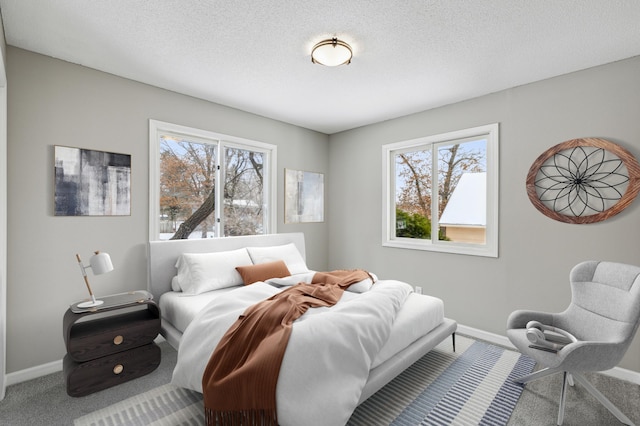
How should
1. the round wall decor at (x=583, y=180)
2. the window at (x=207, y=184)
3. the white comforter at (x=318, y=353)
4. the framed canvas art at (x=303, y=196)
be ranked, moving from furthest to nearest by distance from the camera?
the framed canvas art at (x=303, y=196) < the window at (x=207, y=184) < the round wall decor at (x=583, y=180) < the white comforter at (x=318, y=353)

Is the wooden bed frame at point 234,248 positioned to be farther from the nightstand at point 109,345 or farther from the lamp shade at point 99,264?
the lamp shade at point 99,264

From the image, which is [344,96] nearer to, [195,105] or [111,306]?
[195,105]

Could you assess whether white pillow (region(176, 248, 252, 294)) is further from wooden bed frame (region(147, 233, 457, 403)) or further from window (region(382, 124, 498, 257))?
window (region(382, 124, 498, 257))

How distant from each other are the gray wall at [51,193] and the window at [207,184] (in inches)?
6.4

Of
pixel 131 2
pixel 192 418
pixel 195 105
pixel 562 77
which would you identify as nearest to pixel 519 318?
pixel 562 77

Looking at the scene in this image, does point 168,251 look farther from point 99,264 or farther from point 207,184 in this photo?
point 207,184

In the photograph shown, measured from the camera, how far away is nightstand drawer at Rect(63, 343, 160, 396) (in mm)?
2217

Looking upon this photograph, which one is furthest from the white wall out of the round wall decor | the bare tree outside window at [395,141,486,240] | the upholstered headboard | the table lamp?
the round wall decor

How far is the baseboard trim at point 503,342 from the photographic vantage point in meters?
2.57

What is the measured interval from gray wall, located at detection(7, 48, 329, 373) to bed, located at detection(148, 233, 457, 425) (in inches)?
16.0

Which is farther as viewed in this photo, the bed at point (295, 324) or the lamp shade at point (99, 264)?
the lamp shade at point (99, 264)

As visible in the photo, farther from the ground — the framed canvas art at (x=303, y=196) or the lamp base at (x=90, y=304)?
the framed canvas art at (x=303, y=196)

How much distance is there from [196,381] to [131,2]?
7.98 ft

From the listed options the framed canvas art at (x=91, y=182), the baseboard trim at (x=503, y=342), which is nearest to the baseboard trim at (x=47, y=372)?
the baseboard trim at (x=503, y=342)
